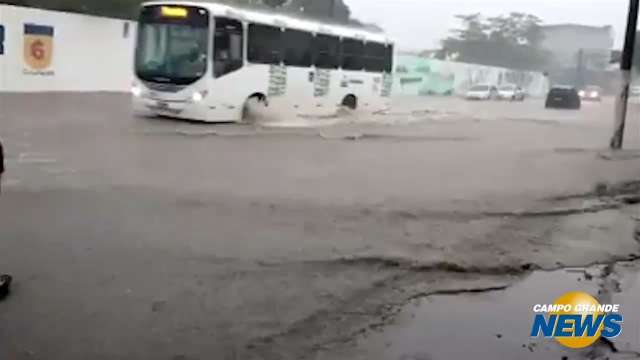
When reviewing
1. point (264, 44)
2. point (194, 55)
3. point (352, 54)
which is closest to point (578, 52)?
point (352, 54)

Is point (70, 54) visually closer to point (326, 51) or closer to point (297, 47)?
point (326, 51)

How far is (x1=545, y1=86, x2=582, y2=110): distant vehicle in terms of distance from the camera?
43.4 meters

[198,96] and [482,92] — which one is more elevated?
[198,96]

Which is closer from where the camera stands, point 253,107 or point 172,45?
point 172,45

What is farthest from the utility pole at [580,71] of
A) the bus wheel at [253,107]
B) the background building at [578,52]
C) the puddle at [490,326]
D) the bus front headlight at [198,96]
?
the puddle at [490,326]

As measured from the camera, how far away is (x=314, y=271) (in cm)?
605

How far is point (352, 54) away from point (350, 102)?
4.93 feet

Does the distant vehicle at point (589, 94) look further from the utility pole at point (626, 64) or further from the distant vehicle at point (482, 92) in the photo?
the utility pole at point (626, 64)

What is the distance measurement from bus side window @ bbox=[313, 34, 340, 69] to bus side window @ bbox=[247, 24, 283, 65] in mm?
2018

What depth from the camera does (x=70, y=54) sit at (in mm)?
29016

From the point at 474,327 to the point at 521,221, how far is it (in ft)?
12.7

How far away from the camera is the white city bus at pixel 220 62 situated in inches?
738

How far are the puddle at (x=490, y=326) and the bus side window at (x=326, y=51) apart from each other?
17.6m

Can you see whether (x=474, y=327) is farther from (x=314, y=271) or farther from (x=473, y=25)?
(x=473, y=25)
